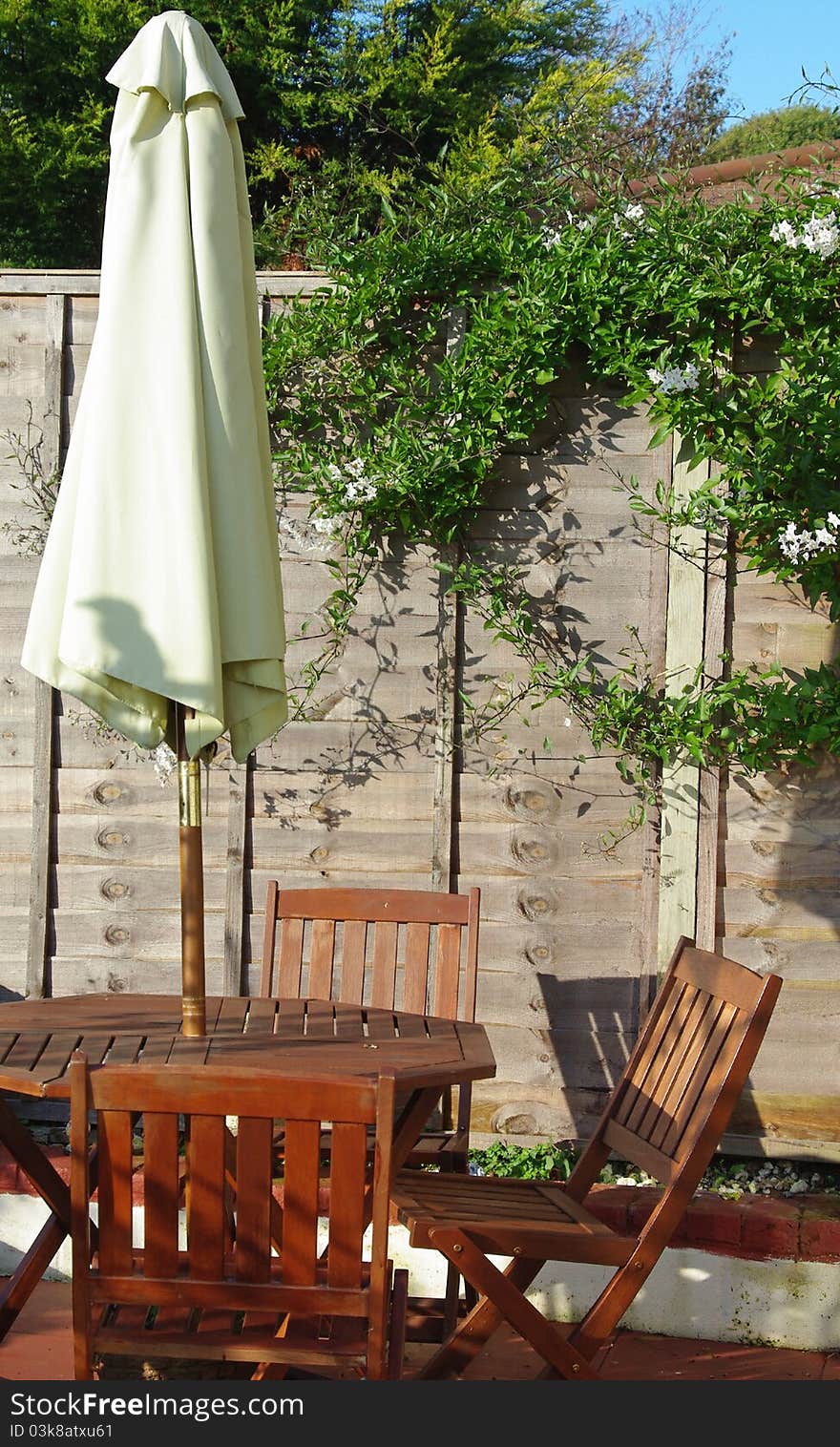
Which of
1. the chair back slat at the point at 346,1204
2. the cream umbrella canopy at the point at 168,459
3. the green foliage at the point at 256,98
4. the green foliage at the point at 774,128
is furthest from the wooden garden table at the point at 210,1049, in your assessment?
the green foliage at the point at 774,128

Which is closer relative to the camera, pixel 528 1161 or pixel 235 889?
pixel 528 1161

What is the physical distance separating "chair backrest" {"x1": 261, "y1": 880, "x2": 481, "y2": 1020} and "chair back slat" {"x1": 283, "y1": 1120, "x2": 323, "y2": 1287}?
1479mm

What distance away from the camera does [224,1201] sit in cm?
205

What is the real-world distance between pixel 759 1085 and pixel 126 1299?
2.51 metres

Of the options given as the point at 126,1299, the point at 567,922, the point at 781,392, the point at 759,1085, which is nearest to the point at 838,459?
the point at 781,392

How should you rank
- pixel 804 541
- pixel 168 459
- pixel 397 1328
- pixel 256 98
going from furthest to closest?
pixel 256 98 → pixel 804 541 → pixel 168 459 → pixel 397 1328

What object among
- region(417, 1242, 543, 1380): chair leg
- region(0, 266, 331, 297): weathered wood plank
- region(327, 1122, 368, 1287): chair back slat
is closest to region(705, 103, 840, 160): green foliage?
region(0, 266, 331, 297): weathered wood plank

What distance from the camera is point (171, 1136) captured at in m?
2.02

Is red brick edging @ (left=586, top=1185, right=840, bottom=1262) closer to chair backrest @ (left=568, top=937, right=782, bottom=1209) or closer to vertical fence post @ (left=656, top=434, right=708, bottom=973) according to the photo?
chair backrest @ (left=568, top=937, right=782, bottom=1209)

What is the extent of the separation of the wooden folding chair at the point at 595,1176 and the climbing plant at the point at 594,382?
108 cm

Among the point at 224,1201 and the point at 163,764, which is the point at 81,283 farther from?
the point at 224,1201

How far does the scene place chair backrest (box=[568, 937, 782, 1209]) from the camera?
2.64 meters

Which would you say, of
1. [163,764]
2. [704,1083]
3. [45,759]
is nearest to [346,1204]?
[704,1083]

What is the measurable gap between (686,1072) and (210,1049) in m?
1.08
